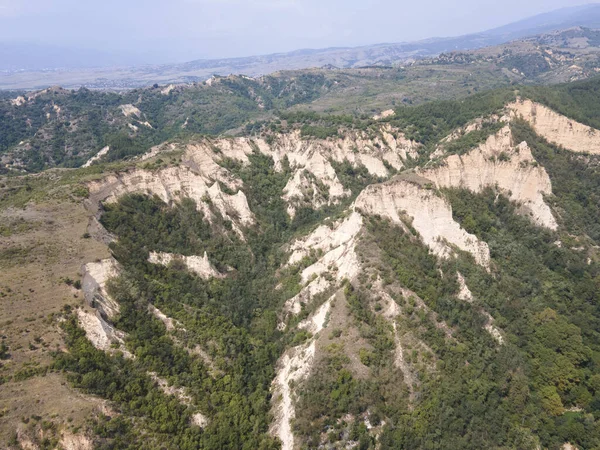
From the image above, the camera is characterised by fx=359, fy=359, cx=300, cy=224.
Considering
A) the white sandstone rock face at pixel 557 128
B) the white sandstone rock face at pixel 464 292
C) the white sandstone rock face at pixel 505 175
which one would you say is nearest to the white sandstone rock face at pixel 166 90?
the white sandstone rock face at pixel 557 128

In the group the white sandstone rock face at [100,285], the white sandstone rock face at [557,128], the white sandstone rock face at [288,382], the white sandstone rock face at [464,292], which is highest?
the white sandstone rock face at [557,128]

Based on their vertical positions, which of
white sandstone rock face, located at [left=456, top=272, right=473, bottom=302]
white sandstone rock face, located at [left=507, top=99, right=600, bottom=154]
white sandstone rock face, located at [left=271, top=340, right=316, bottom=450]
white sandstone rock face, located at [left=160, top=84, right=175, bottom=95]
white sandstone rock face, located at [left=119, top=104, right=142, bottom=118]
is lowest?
white sandstone rock face, located at [left=271, top=340, right=316, bottom=450]

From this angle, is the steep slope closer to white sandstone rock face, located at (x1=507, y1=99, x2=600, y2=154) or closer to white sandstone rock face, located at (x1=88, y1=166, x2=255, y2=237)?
white sandstone rock face, located at (x1=88, y1=166, x2=255, y2=237)

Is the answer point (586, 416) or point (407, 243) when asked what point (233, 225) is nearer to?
point (407, 243)

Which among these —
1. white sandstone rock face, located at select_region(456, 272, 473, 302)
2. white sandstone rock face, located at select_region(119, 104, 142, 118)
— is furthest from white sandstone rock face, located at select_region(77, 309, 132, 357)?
white sandstone rock face, located at select_region(119, 104, 142, 118)

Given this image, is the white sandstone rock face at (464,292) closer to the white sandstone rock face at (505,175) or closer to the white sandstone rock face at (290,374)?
the white sandstone rock face at (290,374)

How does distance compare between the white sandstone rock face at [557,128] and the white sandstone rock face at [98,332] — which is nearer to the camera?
the white sandstone rock face at [98,332]
